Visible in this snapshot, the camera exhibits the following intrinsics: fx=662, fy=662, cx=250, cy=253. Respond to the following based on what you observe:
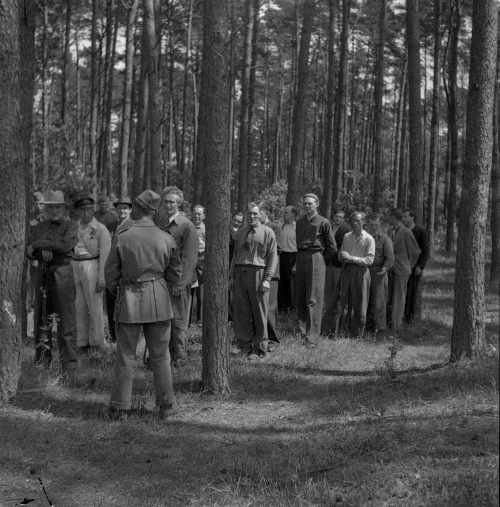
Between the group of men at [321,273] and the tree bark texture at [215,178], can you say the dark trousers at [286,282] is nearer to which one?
the group of men at [321,273]

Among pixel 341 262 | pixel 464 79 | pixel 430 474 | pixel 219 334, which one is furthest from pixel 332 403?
pixel 464 79

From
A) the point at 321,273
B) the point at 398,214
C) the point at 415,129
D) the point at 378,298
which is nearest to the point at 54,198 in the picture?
the point at 321,273

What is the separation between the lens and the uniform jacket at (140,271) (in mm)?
6285

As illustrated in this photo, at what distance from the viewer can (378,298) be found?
1152 centimetres

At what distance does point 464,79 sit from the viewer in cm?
4388

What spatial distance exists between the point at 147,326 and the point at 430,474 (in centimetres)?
301

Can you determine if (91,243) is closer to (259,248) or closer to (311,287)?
(259,248)

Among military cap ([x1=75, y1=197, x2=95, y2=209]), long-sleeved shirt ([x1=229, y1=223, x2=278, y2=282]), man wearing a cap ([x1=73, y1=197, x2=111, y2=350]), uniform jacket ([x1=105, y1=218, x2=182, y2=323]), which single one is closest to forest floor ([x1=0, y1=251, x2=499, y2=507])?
man wearing a cap ([x1=73, y1=197, x2=111, y2=350])

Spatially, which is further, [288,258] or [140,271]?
[288,258]

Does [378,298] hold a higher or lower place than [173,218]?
lower

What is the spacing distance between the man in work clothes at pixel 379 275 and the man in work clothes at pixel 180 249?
4.14 meters

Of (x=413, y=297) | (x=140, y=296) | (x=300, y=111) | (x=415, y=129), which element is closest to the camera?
(x=140, y=296)

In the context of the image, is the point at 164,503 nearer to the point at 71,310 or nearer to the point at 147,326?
the point at 147,326

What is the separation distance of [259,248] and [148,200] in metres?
3.22
